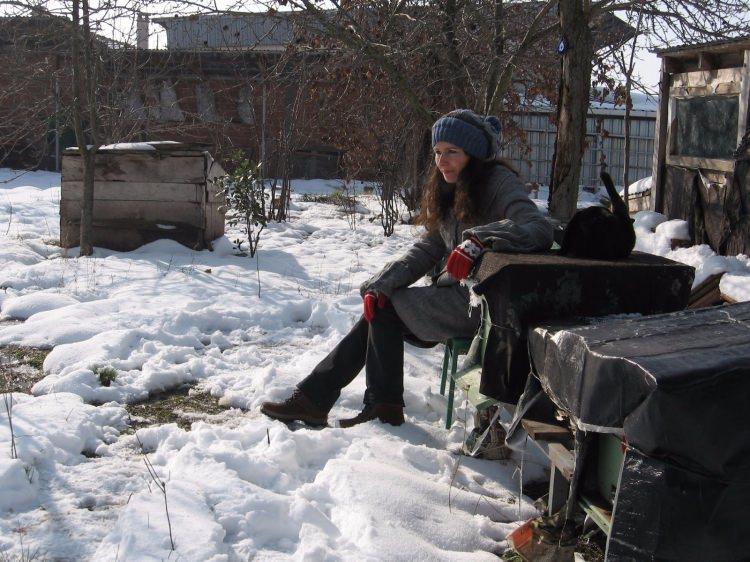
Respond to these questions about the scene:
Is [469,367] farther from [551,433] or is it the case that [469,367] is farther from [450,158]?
[450,158]

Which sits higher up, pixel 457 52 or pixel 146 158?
pixel 457 52

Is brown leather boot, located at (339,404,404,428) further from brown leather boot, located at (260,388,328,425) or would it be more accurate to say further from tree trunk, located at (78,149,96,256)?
tree trunk, located at (78,149,96,256)

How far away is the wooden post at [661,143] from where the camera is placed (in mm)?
9070

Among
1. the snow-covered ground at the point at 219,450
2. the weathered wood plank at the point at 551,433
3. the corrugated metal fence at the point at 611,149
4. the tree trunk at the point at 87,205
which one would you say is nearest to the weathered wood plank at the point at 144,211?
the tree trunk at the point at 87,205

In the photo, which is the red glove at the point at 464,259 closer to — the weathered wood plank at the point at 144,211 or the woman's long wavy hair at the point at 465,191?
the woman's long wavy hair at the point at 465,191

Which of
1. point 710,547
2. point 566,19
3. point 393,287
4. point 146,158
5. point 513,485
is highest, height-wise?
point 566,19

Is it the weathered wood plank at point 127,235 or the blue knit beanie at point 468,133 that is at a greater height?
the blue knit beanie at point 468,133

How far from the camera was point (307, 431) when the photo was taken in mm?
3531

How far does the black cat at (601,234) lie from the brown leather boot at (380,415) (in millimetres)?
1137

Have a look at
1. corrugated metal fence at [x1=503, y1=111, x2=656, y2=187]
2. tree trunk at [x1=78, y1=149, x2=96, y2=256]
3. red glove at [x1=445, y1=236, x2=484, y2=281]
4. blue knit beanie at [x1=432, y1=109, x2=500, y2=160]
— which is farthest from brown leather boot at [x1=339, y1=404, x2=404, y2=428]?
corrugated metal fence at [x1=503, y1=111, x2=656, y2=187]

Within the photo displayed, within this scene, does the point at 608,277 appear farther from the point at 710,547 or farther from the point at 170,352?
the point at 170,352

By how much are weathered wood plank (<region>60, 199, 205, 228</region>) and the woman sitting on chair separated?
483 centimetres

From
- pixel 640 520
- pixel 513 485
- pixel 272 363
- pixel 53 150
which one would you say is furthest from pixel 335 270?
pixel 53 150

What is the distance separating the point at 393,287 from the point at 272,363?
134 centimetres
